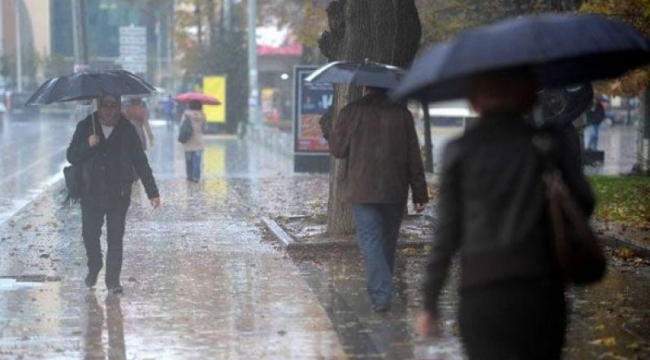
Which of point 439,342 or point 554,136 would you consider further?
point 439,342

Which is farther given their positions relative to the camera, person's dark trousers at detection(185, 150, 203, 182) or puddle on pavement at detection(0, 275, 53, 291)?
person's dark trousers at detection(185, 150, 203, 182)

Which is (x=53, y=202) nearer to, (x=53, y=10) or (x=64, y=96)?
(x=64, y=96)

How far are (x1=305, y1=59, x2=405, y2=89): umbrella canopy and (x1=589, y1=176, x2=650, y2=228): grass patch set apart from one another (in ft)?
11.7

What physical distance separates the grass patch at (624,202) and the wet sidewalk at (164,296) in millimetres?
3717

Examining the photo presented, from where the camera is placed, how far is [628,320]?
9430 mm

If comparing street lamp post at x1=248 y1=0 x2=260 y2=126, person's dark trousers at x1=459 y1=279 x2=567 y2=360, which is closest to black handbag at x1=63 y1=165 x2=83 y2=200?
person's dark trousers at x1=459 y1=279 x2=567 y2=360

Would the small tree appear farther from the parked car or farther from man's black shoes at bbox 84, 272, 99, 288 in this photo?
the parked car

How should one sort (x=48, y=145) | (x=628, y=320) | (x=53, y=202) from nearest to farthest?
1. (x=628, y=320)
2. (x=53, y=202)
3. (x=48, y=145)

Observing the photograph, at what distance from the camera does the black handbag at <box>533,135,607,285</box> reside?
486 cm

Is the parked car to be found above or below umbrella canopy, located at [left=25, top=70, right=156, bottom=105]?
below

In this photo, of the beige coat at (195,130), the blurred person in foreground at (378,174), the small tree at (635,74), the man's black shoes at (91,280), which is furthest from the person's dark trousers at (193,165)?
the blurred person in foreground at (378,174)

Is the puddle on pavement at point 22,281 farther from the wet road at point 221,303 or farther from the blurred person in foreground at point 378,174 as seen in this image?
the blurred person in foreground at point 378,174

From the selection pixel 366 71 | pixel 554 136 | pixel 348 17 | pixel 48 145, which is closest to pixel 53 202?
pixel 348 17

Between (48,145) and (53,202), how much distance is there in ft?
79.5
